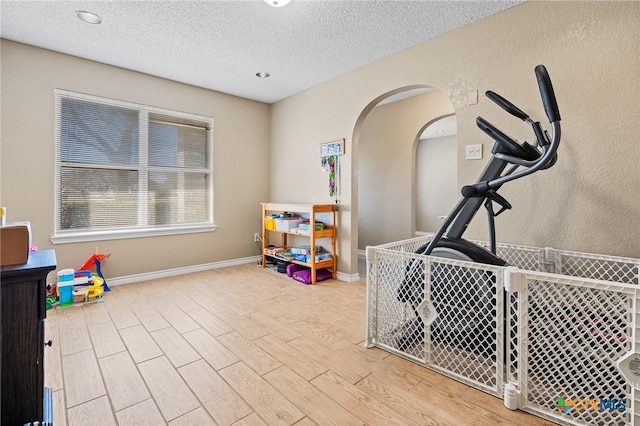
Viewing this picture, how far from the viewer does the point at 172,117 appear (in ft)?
12.1

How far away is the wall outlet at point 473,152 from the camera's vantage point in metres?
2.39

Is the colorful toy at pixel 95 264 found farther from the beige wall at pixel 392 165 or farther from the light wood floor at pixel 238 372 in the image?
the beige wall at pixel 392 165

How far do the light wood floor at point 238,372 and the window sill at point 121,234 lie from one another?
2.58 ft

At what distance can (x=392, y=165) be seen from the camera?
455cm

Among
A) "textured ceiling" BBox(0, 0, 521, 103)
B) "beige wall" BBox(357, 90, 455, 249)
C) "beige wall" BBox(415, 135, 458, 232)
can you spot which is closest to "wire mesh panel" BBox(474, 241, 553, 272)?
"textured ceiling" BBox(0, 0, 521, 103)

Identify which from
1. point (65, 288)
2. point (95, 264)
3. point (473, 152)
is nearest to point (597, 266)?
point (473, 152)

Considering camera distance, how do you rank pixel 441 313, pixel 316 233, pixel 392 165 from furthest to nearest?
1. pixel 392 165
2. pixel 316 233
3. pixel 441 313

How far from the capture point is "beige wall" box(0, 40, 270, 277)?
2.72 metres

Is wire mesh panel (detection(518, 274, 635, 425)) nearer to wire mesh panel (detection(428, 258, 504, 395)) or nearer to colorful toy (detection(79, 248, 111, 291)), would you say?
wire mesh panel (detection(428, 258, 504, 395))

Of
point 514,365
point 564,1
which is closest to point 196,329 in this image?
point 514,365

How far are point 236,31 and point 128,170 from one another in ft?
6.58

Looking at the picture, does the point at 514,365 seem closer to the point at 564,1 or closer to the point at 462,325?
the point at 462,325

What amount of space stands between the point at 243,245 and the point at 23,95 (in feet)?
9.12

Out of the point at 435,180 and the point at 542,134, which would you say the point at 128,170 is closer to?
the point at 542,134
